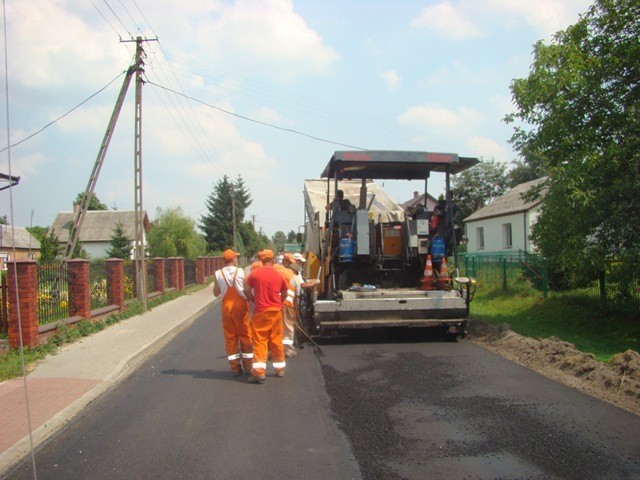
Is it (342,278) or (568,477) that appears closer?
(568,477)

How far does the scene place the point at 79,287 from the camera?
1251 cm

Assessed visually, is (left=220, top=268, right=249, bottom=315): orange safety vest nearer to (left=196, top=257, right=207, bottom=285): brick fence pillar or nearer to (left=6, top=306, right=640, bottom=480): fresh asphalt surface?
(left=6, top=306, right=640, bottom=480): fresh asphalt surface

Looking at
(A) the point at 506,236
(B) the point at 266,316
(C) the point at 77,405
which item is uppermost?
(A) the point at 506,236

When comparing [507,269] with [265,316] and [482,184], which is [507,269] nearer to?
[265,316]

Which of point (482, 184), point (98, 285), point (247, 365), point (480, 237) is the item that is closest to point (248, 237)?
point (482, 184)

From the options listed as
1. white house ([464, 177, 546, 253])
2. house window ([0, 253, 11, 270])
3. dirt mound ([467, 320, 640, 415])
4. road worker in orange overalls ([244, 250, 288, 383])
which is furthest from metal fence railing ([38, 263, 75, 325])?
white house ([464, 177, 546, 253])

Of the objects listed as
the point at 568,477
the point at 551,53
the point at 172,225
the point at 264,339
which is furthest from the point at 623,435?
the point at 172,225

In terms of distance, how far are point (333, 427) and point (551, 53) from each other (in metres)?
8.43

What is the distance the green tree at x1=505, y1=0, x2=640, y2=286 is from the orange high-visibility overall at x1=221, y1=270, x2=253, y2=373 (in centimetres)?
564

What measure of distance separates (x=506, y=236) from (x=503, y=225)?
615mm

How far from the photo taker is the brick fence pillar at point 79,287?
12391 mm

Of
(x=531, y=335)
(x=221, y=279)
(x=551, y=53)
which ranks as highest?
(x=551, y=53)

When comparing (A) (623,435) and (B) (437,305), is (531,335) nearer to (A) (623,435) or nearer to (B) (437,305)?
(B) (437,305)

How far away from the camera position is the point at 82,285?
493 inches
